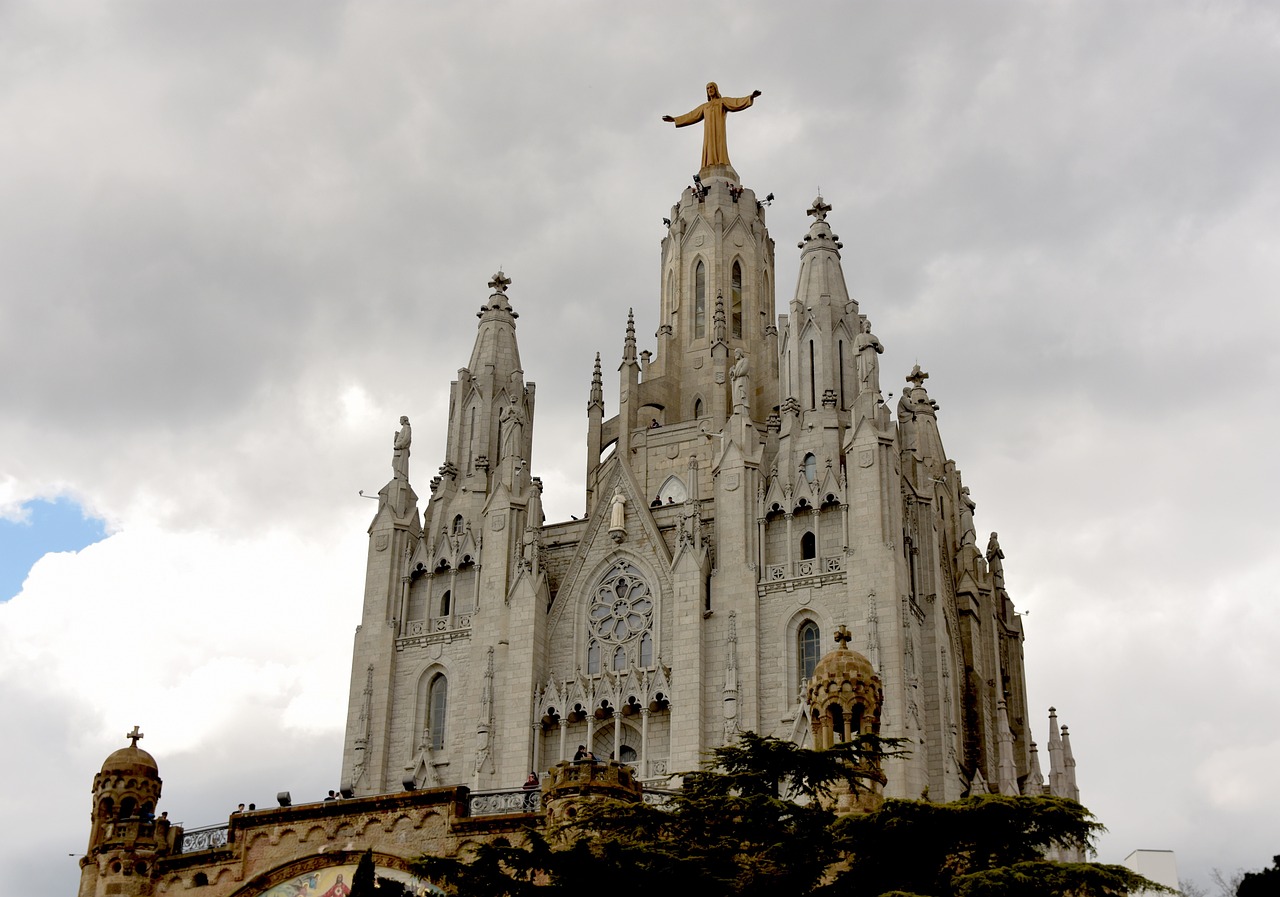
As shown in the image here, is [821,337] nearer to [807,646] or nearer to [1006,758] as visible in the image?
[807,646]

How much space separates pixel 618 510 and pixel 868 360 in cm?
866

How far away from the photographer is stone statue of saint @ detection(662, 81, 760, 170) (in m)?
65.5

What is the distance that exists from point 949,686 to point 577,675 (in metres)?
10.6

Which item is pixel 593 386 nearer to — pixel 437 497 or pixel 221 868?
pixel 437 497

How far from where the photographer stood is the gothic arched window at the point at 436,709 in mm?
51156

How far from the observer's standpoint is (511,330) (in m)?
59.6

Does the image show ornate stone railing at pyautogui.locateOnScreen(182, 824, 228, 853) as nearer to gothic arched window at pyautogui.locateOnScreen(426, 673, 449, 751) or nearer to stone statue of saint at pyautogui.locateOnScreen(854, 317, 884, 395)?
gothic arched window at pyautogui.locateOnScreen(426, 673, 449, 751)

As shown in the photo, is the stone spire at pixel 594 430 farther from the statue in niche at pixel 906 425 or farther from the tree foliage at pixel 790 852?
the tree foliage at pixel 790 852

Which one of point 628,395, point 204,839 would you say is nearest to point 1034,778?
point 628,395

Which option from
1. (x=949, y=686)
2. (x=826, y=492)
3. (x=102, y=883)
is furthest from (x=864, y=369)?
(x=102, y=883)

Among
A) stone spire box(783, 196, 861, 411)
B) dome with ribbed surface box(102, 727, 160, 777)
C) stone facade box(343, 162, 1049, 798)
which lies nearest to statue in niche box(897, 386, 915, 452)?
stone facade box(343, 162, 1049, 798)

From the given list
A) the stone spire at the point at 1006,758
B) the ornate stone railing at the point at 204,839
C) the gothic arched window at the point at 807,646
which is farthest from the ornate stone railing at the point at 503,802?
the stone spire at the point at 1006,758

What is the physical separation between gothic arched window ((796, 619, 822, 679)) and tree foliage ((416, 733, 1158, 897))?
55.8 feet

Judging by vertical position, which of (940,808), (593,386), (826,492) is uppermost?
(593,386)
